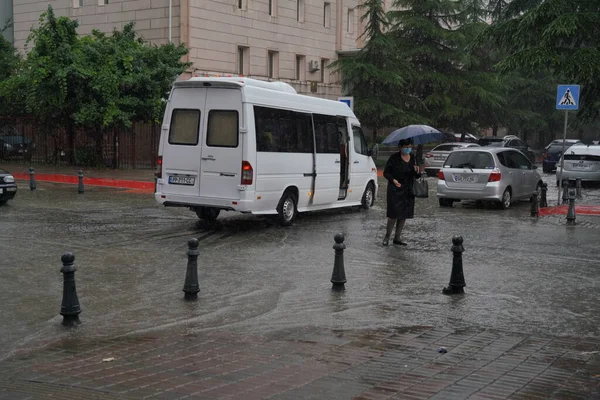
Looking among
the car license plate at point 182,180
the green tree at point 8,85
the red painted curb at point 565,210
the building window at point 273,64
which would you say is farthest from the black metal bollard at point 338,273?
the building window at point 273,64

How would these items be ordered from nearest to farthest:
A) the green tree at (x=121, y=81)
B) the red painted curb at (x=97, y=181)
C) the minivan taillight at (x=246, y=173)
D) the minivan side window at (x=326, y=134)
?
1. the minivan taillight at (x=246, y=173)
2. the minivan side window at (x=326, y=134)
3. the red painted curb at (x=97, y=181)
4. the green tree at (x=121, y=81)

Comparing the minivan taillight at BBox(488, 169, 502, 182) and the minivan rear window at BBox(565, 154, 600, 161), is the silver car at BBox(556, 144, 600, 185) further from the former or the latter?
the minivan taillight at BBox(488, 169, 502, 182)

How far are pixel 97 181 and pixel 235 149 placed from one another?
13.2 meters

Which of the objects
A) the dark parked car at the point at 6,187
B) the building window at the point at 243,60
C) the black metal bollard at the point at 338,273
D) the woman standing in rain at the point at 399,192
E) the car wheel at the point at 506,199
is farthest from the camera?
the building window at the point at 243,60

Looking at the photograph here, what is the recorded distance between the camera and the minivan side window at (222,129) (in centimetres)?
1457

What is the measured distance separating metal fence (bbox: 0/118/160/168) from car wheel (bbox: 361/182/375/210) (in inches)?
609

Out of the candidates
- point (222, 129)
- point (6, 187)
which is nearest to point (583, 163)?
point (222, 129)

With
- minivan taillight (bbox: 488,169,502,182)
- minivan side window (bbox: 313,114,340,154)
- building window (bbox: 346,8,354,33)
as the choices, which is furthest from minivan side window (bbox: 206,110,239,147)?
building window (bbox: 346,8,354,33)

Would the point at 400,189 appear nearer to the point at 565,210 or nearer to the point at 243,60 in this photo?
the point at 565,210

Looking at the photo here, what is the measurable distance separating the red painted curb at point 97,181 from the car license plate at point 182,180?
8.66 meters

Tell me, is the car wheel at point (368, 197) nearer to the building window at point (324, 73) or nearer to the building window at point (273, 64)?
the building window at point (273, 64)

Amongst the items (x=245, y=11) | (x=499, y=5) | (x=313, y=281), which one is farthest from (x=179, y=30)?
(x=313, y=281)

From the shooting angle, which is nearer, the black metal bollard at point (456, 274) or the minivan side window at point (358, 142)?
the black metal bollard at point (456, 274)

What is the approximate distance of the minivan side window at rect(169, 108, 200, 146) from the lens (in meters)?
14.9
